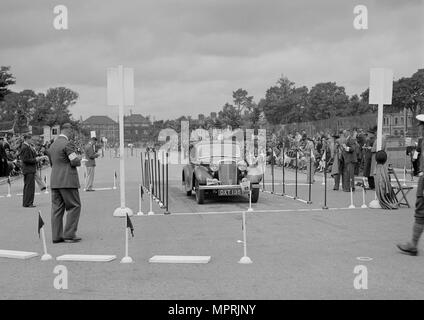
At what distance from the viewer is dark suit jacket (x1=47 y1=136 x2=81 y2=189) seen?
9.84 m

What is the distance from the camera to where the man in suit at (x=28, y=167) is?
602 inches

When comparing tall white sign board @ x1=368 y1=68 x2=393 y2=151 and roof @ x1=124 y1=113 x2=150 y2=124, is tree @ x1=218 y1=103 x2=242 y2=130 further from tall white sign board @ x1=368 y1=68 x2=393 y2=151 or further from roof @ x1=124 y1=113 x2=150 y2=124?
roof @ x1=124 y1=113 x2=150 y2=124

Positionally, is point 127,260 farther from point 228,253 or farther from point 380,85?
point 380,85

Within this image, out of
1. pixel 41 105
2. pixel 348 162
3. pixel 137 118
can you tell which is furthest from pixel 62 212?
pixel 137 118

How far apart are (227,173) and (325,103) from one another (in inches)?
3331

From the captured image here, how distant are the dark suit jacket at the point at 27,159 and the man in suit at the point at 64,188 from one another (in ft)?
18.8

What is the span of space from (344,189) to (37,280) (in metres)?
13.6

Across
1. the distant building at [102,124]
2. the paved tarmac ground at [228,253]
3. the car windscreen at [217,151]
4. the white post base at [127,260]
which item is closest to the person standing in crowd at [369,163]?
the paved tarmac ground at [228,253]

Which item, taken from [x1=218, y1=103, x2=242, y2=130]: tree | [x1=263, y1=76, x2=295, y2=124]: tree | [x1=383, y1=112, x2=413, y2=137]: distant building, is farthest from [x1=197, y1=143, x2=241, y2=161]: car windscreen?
[x1=263, y1=76, x2=295, y2=124]: tree

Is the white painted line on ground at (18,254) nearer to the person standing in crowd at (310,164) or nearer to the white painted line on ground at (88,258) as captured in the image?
the white painted line on ground at (88,258)

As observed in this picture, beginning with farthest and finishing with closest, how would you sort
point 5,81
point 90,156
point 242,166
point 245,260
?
point 5,81
point 90,156
point 242,166
point 245,260

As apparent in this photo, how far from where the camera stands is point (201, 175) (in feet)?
51.0
